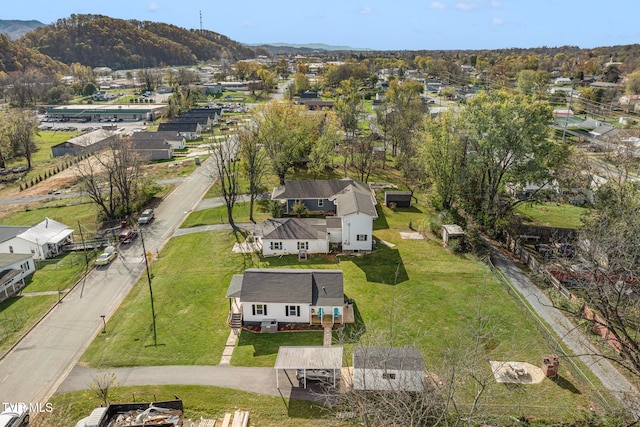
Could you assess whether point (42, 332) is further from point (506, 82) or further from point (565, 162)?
point (506, 82)

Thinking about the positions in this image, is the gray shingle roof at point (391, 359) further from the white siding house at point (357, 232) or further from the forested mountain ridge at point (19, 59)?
the forested mountain ridge at point (19, 59)

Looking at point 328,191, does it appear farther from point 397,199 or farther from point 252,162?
point 252,162

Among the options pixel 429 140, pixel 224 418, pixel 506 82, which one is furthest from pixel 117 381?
pixel 506 82

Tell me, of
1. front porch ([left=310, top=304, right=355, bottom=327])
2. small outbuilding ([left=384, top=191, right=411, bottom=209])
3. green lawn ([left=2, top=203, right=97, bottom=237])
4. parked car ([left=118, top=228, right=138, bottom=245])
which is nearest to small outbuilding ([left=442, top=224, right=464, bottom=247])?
small outbuilding ([left=384, top=191, right=411, bottom=209])

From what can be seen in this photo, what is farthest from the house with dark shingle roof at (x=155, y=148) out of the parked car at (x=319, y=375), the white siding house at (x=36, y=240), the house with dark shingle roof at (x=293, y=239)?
the parked car at (x=319, y=375)

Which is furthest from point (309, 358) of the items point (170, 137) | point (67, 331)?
point (170, 137)
